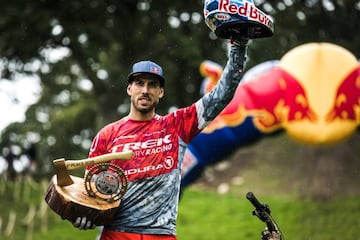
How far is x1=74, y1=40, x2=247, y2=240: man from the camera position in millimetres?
3746

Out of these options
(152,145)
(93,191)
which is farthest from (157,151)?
(93,191)

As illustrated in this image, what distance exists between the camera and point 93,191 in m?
3.70

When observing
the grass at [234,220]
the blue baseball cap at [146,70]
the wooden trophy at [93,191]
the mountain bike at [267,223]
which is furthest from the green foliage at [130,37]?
the mountain bike at [267,223]

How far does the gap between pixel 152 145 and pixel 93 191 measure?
384 millimetres

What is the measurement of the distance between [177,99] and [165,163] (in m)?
13.1

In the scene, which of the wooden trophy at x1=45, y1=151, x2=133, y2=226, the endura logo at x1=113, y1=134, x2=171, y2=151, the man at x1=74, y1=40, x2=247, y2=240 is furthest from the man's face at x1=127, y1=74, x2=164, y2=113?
the wooden trophy at x1=45, y1=151, x2=133, y2=226

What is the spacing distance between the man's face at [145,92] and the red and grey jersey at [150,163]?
95 millimetres

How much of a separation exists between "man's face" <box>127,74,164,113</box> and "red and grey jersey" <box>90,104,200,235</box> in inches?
3.7

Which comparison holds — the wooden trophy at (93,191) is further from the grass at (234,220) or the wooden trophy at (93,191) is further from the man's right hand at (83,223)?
the grass at (234,220)

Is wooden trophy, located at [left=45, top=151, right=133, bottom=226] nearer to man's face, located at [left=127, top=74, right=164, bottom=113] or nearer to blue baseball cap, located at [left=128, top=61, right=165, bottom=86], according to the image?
man's face, located at [left=127, top=74, right=164, bottom=113]

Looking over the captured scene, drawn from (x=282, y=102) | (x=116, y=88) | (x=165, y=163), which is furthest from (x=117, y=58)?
(x=165, y=163)

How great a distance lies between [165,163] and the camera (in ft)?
12.5

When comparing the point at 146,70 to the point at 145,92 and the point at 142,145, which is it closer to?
the point at 145,92

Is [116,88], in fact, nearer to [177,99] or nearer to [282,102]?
[177,99]
